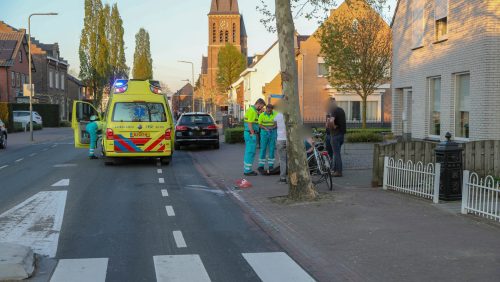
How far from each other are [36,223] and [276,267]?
4.17 m

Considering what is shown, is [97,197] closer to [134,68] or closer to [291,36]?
[291,36]

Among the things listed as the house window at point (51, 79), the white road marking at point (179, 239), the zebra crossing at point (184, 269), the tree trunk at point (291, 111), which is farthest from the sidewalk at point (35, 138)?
the house window at point (51, 79)

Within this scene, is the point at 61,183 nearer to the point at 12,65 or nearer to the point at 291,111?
the point at 291,111

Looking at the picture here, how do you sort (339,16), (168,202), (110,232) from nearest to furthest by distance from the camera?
(110,232)
(168,202)
(339,16)

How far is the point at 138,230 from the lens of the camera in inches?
306

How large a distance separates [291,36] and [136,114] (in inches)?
314

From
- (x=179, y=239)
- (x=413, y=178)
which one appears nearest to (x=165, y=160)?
(x=413, y=178)

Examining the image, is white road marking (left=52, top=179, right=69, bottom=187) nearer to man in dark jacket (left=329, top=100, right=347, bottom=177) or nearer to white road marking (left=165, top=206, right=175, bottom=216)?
white road marking (left=165, top=206, right=175, bottom=216)

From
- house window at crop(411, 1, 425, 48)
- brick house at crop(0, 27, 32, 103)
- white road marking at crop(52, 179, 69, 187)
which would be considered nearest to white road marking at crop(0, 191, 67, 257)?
white road marking at crop(52, 179, 69, 187)

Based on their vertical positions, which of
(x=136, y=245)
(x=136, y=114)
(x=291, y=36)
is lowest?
(x=136, y=245)

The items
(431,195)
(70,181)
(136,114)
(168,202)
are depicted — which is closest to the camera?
(431,195)

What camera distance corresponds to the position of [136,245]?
6.92m

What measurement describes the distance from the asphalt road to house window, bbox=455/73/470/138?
6.72 metres

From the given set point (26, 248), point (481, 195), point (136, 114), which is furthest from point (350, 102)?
point (26, 248)
